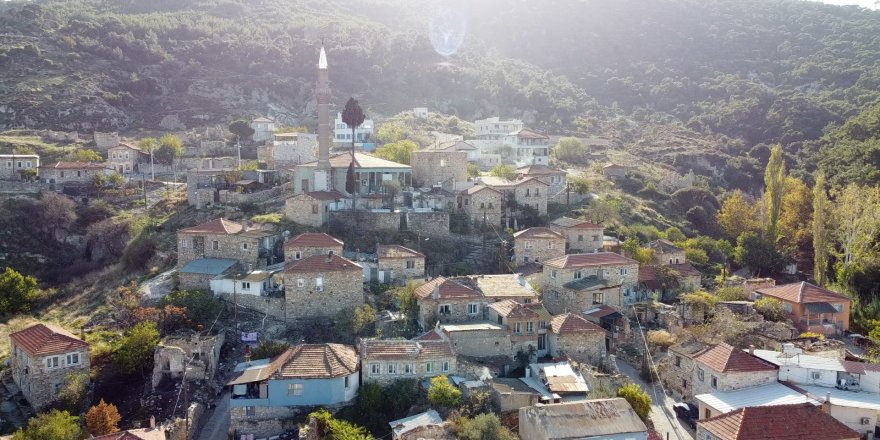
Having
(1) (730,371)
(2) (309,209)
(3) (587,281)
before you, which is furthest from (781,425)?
(2) (309,209)

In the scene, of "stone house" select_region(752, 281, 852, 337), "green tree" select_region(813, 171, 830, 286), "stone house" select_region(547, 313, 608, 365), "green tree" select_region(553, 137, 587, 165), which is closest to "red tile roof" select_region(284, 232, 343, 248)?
"stone house" select_region(547, 313, 608, 365)

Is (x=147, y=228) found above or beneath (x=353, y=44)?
beneath

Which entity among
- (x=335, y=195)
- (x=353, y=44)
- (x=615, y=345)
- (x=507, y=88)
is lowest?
(x=615, y=345)

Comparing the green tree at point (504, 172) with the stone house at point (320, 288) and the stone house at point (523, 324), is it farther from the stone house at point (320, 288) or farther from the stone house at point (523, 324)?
the stone house at point (320, 288)

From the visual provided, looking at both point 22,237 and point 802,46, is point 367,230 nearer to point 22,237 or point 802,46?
point 22,237

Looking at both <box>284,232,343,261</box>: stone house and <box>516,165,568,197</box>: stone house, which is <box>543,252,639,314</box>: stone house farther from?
<box>516,165,568,197</box>: stone house

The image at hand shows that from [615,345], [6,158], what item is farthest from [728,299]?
[6,158]
